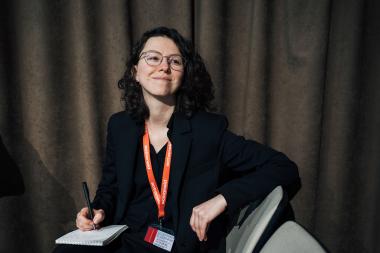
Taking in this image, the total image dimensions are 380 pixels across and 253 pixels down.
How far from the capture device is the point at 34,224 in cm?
187

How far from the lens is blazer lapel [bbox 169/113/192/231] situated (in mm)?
1225

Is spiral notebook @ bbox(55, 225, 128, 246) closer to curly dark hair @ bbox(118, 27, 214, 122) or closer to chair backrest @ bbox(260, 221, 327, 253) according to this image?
curly dark hair @ bbox(118, 27, 214, 122)

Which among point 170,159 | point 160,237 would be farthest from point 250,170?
point 160,237

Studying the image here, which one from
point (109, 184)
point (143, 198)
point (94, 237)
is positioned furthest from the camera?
point (109, 184)

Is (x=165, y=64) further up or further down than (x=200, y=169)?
further up

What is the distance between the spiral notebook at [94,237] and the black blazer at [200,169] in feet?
0.41

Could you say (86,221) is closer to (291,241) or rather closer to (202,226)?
(202,226)

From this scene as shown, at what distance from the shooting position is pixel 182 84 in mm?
1416

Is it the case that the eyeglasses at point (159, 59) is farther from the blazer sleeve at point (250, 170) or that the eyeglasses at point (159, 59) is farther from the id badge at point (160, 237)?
the id badge at point (160, 237)

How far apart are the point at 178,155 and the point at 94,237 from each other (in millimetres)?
437

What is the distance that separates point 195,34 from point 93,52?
58cm

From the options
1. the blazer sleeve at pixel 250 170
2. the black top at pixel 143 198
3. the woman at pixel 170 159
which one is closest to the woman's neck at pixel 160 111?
the woman at pixel 170 159

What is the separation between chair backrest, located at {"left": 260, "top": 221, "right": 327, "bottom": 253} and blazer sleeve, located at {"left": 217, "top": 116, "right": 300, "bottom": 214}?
0.94 feet

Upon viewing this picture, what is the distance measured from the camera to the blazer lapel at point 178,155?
1.22 m
